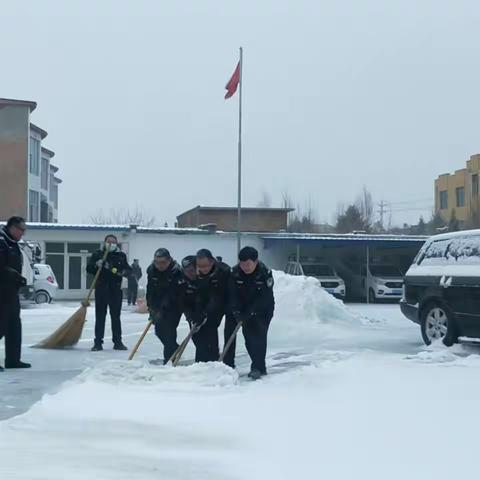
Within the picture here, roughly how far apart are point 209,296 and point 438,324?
4.77 meters

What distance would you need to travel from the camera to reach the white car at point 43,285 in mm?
28891

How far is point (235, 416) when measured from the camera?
7070 mm

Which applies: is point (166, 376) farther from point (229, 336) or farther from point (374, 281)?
point (374, 281)

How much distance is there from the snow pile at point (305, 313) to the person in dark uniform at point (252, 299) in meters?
5.72

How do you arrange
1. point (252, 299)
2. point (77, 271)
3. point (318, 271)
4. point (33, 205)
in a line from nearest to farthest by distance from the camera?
point (252, 299) < point (318, 271) < point (77, 271) < point (33, 205)

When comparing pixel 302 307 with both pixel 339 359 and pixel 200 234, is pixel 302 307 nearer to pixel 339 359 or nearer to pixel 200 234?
pixel 339 359

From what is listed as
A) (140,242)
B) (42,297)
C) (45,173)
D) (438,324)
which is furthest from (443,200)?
(438,324)

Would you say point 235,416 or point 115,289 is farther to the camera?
point 115,289

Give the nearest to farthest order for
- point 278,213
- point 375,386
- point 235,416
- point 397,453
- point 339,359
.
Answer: point 397,453 → point 235,416 → point 375,386 → point 339,359 → point 278,213

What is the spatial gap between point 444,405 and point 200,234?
29617 mm

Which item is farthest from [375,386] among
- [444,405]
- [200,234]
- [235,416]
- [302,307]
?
[200,234]

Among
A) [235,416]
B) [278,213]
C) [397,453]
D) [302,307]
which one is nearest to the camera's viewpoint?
[397,453]

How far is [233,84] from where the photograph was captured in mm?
32781

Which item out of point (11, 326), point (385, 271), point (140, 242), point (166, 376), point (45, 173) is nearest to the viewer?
point (166, 376)
